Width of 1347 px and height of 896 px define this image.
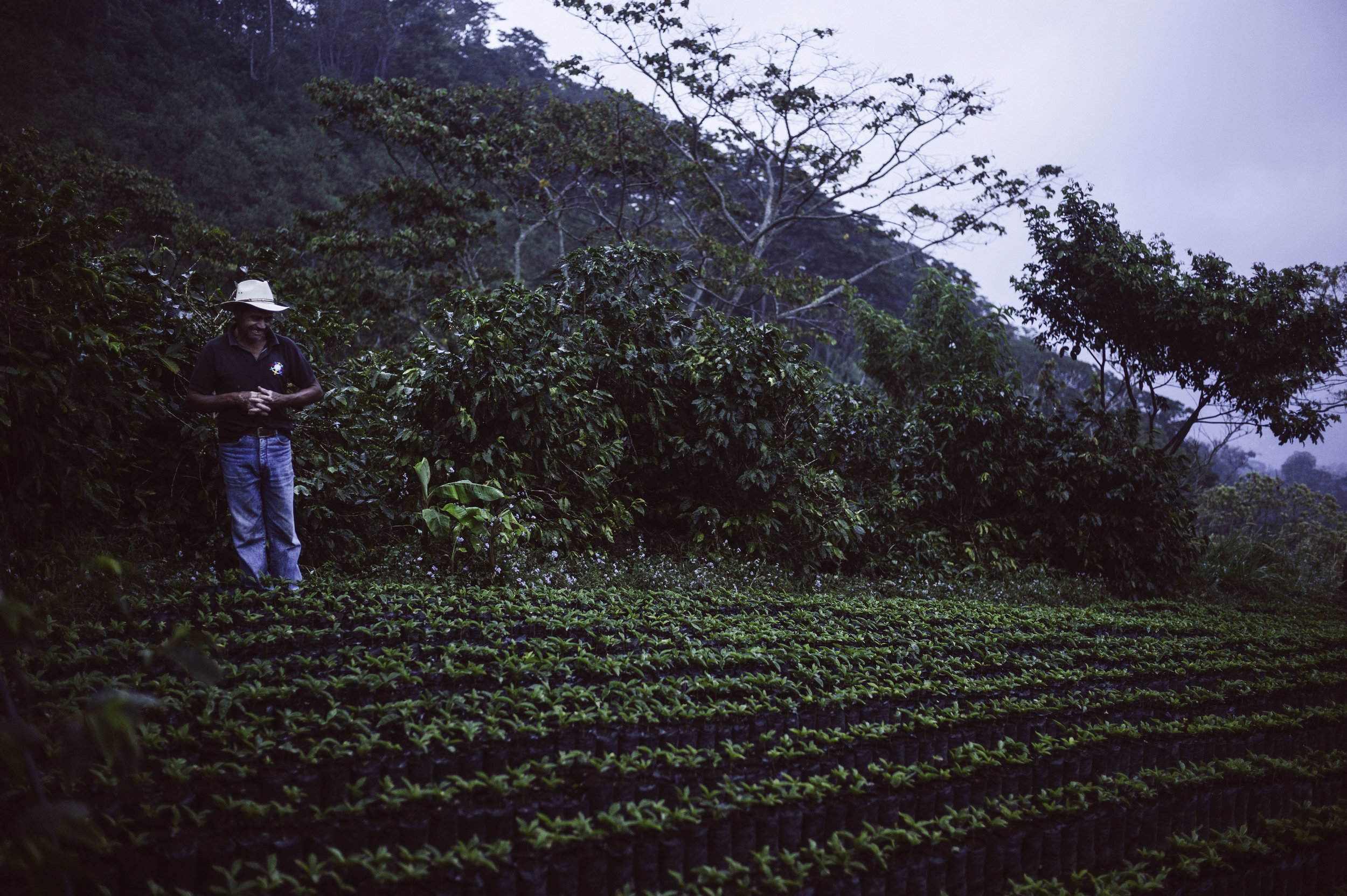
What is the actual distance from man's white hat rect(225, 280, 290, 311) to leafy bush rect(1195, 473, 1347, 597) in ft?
34.8

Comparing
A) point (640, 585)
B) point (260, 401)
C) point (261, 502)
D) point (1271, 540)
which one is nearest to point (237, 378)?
point (260, 401)

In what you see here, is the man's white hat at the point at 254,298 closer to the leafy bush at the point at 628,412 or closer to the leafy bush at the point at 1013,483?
the leafy bush at the point at 628,412

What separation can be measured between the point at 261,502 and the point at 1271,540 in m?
15.6

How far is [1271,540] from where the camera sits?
13383mm

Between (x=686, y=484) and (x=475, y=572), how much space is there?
2.45m

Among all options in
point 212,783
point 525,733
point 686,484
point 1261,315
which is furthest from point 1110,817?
point 1261,315

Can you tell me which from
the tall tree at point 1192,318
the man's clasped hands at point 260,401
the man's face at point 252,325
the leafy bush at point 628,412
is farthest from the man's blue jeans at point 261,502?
the tall tree at point 1192,318

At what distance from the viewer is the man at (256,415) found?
3.96 metres

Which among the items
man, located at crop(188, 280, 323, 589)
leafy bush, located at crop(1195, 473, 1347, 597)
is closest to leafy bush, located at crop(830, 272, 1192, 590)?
leafy bush, located at crop(1195, 473, 1347, 597)

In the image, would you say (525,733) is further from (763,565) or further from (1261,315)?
(1261,315)

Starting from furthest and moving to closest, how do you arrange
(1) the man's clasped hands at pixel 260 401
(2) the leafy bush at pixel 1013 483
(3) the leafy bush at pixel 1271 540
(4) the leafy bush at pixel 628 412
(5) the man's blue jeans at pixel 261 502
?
1. (3) the leafy bush at pixel 1271 540
2. (2) the leafy bush at pixel 1013 483
3. (4) the leafy bush at pixel 628 412
4. (5) the man's blue jeans at pixel 261 502
5. (1) the man's clasped hands at pixel 260 401

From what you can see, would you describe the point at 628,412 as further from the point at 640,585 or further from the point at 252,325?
the point at 252,325

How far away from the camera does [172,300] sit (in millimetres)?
4613

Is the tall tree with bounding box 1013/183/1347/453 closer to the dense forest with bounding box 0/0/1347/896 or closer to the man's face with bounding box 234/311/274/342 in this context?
the dense forest with bounding box 0/0/1347/896
